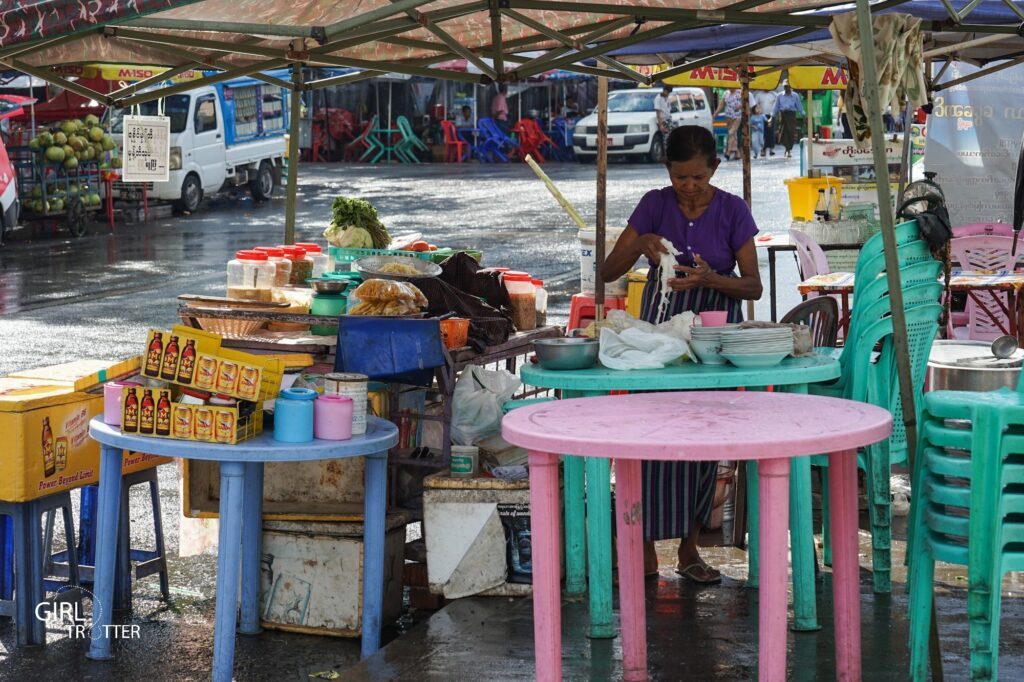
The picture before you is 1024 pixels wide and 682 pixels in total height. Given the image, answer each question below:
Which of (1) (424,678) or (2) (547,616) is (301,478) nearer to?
(1) (424,678)

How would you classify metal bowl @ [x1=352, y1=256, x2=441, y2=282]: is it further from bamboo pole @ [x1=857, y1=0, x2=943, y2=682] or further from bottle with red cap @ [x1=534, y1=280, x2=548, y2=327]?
bamboo pole @ [x1=857, y1=0, x2=943, y2=682]

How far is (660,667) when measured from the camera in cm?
440

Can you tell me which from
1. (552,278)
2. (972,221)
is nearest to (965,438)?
(972,221)

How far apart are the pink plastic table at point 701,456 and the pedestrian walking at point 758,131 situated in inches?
1249

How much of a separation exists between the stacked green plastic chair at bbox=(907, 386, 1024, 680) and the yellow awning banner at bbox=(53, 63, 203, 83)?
4803 mm

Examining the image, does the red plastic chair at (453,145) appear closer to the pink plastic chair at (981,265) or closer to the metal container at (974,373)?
the pink plastic chair at (981,265)

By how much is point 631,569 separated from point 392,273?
2.46 metres

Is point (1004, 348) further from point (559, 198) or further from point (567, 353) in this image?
point (559, 198)

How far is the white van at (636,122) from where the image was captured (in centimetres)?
3294

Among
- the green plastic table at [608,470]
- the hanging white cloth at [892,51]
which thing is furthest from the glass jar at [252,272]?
the hanging white cloth at [892,51]

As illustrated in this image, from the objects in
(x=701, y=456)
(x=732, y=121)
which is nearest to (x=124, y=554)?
(x=701, y=456)

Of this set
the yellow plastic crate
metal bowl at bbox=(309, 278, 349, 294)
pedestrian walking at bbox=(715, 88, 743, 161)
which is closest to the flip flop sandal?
metal bowl at bbox=(309, 278, 349, 294)

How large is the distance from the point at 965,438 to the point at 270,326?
3345 mm

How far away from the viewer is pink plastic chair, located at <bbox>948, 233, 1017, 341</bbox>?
29.5ft
